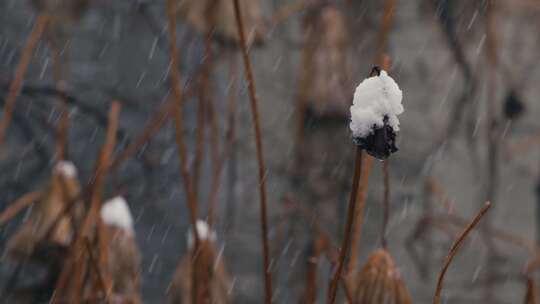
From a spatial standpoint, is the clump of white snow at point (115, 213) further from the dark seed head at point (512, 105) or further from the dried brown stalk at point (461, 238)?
the dark seed head at point (512, 105)

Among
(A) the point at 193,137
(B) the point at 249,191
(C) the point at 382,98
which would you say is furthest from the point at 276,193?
(C) the point at 382,98

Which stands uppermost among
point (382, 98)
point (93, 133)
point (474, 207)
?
point (474, 207)

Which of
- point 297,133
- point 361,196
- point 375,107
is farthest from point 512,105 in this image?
point 375,107

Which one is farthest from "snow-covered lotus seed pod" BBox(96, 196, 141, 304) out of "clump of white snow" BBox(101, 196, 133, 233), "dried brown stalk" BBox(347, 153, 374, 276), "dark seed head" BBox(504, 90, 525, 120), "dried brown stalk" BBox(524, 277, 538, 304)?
"dark seed head" BBox(504, 90, 525, 120)

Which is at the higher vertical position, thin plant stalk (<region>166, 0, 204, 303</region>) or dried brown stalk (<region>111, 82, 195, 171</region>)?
dried brown stalk (<region>111, 82, 195, 171</region>)

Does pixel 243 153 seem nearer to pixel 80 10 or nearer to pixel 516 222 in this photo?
pixel 80 10

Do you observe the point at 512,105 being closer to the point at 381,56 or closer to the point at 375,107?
the point at 381,56

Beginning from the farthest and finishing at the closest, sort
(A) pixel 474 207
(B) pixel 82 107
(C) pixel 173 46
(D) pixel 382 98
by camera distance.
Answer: (A) pixel 474 207 < (B) pixel 82 107 < (C) pixel 173 46 < (D) pixel 382 98

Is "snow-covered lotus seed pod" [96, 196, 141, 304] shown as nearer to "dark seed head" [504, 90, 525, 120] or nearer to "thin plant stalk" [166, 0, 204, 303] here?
"thin plant stalk" [166, 0, 204, 303]
